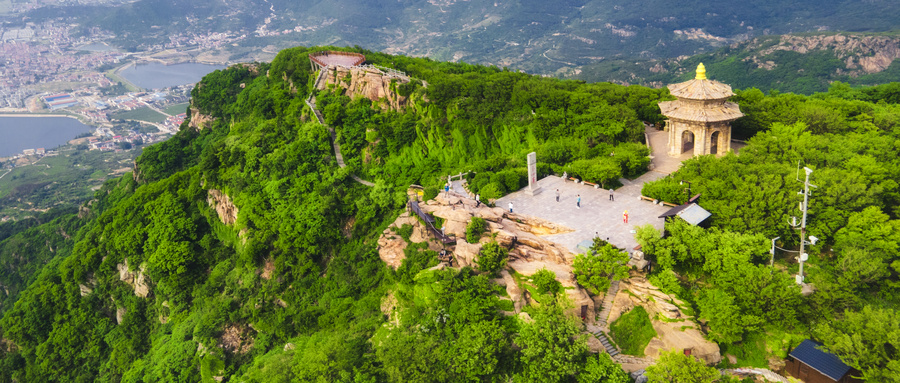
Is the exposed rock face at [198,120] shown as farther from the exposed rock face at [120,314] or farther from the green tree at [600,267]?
the green tree at [600,267]

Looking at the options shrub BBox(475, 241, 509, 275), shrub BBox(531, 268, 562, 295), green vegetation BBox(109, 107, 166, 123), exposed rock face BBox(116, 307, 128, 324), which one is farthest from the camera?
green vegetation BBox(109, 107, 166, 123)

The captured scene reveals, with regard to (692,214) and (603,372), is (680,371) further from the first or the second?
(692,214)

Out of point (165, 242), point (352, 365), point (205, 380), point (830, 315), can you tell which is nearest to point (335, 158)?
point (165, 242)

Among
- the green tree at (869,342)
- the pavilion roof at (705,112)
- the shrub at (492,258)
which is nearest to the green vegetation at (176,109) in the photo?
the pavilion roof at (705,112)

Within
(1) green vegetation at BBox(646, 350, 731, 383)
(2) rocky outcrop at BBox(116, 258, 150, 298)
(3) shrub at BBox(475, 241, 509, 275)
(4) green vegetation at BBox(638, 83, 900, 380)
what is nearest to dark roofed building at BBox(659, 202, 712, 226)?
(4) green vegetation at BBox(638, 83, 900, 380)

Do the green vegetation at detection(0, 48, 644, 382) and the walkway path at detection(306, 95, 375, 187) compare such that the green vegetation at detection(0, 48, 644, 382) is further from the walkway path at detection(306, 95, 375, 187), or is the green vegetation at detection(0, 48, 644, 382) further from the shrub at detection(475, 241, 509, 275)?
the walkway path at detection(306, 95, 375, 187)

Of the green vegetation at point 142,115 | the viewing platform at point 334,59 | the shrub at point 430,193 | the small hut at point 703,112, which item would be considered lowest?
the green vegetation at point 142,115

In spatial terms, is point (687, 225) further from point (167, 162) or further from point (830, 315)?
point (167, 162)
